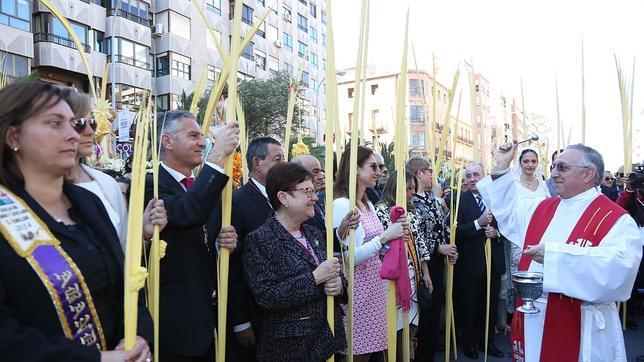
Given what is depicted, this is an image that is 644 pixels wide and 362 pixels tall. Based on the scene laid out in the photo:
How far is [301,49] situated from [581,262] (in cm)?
3351

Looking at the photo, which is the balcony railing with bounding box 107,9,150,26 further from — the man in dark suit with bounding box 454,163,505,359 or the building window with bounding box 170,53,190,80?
the man in dark suit with bounding box 454,163,505,359

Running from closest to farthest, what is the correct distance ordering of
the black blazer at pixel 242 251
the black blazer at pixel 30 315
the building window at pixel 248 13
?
the black blazer at pixel 30 315, the black blazer at pixel 242 251, the building window at pixel 248 13

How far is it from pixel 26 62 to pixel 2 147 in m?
19.3

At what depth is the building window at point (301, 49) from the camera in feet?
112

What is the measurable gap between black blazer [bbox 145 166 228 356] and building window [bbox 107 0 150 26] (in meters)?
21.3

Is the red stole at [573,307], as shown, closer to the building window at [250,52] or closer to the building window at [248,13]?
the building window at [250,52]

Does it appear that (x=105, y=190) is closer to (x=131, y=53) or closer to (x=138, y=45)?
(x=131, y=53)

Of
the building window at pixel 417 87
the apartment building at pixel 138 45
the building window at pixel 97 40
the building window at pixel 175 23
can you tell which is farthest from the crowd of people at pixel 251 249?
the building window at pixel 175 23

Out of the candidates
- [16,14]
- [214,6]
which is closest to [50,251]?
[16,14]

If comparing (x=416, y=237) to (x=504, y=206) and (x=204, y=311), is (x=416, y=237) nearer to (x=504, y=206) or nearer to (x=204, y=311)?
(x=504, y=206)

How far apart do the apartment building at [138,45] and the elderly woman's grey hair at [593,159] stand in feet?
38.7

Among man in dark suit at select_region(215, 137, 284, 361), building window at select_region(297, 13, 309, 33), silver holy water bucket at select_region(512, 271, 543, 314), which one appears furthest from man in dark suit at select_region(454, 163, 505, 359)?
building window at select_region(297, 13, 309, 33)

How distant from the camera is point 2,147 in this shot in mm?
1440

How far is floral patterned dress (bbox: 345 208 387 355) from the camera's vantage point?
3068 mm
